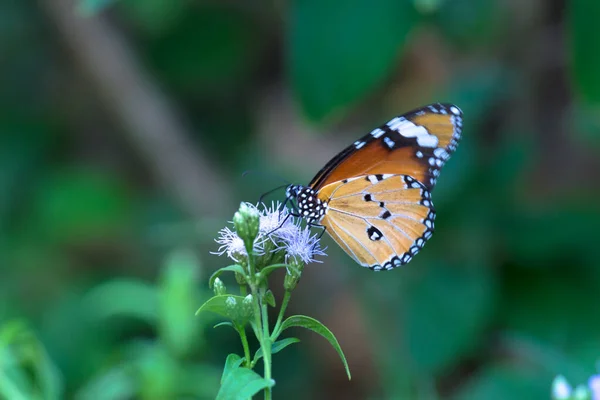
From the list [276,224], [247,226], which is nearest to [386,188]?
[276,224]

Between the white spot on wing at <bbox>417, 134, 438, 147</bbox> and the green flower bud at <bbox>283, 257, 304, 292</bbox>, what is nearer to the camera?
the green flower bud at <bbox>283, 257, 304, 292</bbox>

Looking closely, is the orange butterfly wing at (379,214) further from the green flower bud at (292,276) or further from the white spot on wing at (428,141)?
the green flower bud at (292,276)

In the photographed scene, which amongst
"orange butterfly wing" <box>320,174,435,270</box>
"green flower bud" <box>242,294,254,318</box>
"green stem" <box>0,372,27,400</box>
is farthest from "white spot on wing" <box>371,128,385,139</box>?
"green stem" <box>0,372,27,400</box>

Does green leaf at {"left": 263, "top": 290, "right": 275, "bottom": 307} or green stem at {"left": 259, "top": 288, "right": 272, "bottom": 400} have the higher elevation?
green leaf at {"left": 263, "top": 290, "right": 275, "bottom": 307}

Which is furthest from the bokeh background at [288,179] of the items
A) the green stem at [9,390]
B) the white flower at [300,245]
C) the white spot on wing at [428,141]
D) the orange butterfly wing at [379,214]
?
the white flower at [300,245]

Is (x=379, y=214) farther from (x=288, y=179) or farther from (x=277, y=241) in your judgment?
(x=288, y=179)

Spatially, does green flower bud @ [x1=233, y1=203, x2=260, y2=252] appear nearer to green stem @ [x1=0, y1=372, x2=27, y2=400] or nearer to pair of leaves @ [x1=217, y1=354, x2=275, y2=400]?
pair of leaves @ [x1=217, y1=354, x2=275, y2=400]

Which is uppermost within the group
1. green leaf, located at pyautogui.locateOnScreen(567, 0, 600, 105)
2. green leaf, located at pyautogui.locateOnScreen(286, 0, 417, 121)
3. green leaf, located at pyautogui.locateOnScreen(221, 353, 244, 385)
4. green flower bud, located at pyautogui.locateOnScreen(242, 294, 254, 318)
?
green leaf, located at pyautogui.locateOnScreen(286, 0, 417, 121)
